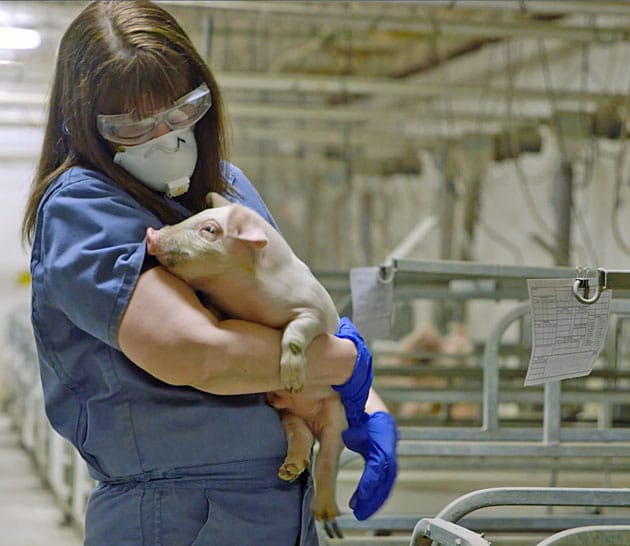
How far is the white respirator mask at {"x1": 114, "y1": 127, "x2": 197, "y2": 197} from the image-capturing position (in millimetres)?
1260

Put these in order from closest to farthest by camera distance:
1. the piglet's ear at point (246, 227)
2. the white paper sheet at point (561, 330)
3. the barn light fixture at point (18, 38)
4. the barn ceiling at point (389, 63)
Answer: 1. the piglet's ear at point (246, 227)
2. the white paper sheet at point (561, 330)
3. the barn ceiling at point (389, 63)
4. the barn light fixture at point (18, 38)

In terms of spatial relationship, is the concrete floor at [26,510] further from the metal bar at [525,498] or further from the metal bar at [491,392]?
the metal bar at [525,498]

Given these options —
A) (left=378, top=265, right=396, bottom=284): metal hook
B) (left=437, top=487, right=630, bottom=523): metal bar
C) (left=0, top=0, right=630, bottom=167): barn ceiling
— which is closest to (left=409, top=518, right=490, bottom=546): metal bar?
(left=437, top=487, right=630, bottom=523): metal bar

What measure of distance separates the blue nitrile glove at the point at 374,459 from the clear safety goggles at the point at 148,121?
1.38 ft

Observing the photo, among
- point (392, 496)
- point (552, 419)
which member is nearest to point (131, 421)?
point (552, 419)

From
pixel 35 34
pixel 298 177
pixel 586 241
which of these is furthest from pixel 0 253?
pixel 586 241

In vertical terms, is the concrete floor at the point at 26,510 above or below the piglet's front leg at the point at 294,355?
below

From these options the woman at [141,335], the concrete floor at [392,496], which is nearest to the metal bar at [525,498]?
the woman at [141,335]

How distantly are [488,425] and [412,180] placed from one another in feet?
19.3

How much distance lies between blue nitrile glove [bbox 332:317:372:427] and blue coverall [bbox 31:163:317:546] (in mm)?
95

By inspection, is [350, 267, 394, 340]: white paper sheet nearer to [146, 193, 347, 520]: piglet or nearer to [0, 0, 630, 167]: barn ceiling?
[146, 193, 347, 520]: piglet

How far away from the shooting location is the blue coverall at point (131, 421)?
1193 millimetres

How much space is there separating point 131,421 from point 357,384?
27 cm

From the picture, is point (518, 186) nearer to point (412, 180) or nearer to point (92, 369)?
point (412, 180)
